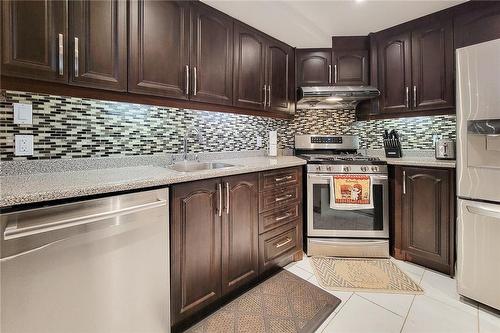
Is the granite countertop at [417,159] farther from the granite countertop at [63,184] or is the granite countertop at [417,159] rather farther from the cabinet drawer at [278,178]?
the granite countertop at [63,184]

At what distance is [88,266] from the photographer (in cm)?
103

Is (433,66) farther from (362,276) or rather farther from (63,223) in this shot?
(63,223)

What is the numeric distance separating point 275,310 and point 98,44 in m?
1.98

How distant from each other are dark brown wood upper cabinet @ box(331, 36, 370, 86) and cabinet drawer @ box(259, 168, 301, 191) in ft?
4.21

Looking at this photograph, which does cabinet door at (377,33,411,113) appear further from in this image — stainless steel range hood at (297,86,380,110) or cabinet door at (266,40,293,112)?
cabinet door at (266,40,293,112)

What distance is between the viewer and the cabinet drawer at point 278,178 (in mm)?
1873

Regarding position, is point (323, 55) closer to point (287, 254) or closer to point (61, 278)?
point (287, 254)

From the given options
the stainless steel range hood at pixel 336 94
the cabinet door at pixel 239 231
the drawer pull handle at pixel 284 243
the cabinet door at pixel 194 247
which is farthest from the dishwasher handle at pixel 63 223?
the stainless steel range hood at pixel 336 94

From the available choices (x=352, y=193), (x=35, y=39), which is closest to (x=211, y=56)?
(x=35, y=39)

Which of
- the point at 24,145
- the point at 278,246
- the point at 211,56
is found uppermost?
the point at 211,56

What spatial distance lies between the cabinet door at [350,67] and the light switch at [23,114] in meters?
2.69

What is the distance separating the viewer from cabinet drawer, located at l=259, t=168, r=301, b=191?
6.15 ft

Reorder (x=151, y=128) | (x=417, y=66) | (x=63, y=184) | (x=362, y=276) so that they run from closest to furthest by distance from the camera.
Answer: (x=63, y=184) < (x=151, y=128) < (x=362, y=276) < (x=417, y=66)

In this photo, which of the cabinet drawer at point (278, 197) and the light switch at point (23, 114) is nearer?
the light switch at point (23, 114)
